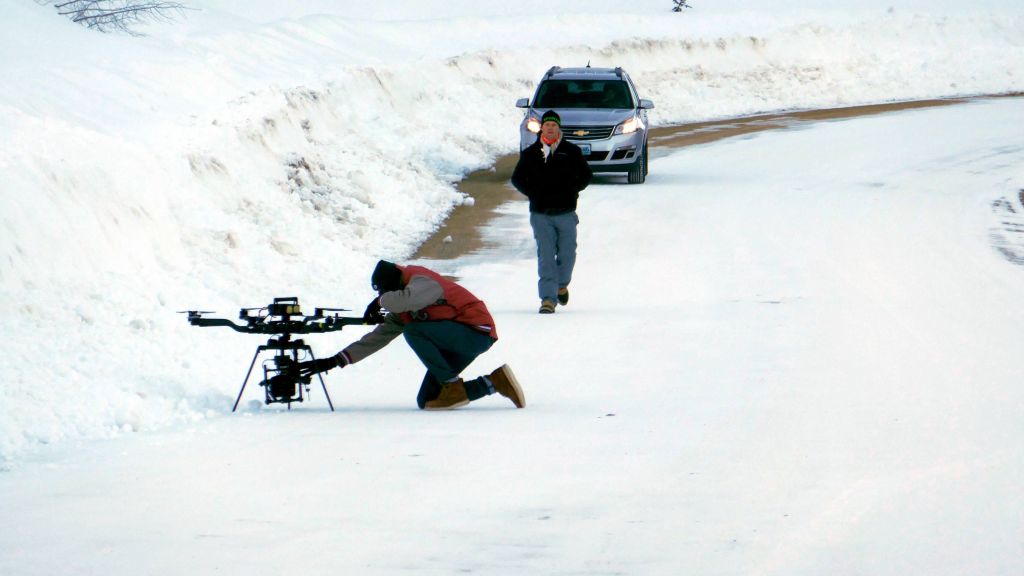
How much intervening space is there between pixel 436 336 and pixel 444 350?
155mm

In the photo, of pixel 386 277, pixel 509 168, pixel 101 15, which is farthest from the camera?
pixel 509 168

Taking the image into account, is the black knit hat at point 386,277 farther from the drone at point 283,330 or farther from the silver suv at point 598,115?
the silver suv at point 598,115

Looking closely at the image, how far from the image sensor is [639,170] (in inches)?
927

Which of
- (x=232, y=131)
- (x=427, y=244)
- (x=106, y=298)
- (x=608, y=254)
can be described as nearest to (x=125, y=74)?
(x=232, y=131)

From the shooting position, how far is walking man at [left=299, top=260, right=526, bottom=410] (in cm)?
909

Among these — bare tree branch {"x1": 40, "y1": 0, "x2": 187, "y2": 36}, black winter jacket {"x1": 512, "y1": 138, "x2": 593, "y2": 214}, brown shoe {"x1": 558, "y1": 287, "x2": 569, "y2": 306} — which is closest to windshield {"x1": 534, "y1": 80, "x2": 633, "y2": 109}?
bare tree branch {"x1": 40, "y1": 0, "x2": 187, "y2": 36}

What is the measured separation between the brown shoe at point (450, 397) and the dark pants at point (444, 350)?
3cm

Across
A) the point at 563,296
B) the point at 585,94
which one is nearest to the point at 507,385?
the point at 563,296

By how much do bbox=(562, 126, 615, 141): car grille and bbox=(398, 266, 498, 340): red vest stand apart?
Result: 13.9 meters

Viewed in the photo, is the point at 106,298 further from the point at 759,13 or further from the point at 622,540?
the point at 759,13

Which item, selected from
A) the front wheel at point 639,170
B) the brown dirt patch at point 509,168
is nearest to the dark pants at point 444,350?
the brown dirt patch at point 509,168

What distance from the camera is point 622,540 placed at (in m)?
6.42

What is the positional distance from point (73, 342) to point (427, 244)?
8017 mm

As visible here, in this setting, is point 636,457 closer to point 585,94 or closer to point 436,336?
point 436,336
